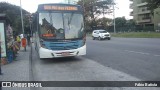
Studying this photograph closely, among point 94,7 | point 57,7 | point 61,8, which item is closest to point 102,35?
point 61,8

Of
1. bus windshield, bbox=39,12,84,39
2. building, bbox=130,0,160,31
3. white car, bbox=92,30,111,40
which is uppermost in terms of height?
building, bbox=130,0,160,31

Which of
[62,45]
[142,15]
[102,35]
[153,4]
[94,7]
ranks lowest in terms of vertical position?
[102,35]

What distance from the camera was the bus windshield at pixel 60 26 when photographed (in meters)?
14.4

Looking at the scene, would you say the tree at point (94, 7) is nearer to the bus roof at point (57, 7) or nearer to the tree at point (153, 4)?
the tree at point (153, 4)

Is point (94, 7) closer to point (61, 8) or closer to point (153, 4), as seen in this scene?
point (153, 4)

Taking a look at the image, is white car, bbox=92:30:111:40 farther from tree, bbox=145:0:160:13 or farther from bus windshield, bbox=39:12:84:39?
bus windshield, bbox=39:12:84:39

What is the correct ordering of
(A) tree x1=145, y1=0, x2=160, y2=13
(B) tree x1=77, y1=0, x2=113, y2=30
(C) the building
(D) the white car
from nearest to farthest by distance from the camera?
1. (D) the white car
2. (A) tree x1=145, y1=0, x2=160, y2=13
3. (C) the building
4. (B) tree x1=77, y1=0, x2=113, y2=30

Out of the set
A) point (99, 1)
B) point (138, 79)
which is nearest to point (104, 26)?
point (99, 1)

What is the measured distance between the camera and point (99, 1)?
90.4 metres

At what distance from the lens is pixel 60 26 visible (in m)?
14.5

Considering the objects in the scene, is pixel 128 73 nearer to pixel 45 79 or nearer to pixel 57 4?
pixel 45 79

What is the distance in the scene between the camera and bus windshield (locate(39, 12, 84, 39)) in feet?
47.1

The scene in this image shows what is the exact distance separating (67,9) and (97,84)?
7.25 meters

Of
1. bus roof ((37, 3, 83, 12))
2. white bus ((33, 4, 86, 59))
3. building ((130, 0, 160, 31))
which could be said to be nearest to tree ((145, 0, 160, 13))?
building ((130, 0, 160, 31))
